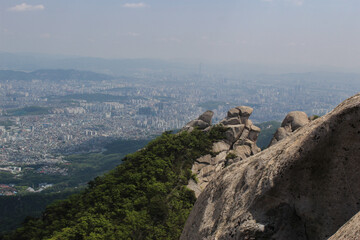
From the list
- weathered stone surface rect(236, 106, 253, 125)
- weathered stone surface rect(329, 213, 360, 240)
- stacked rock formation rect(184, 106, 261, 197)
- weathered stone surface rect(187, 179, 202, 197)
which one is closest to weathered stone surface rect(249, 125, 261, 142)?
stacked rock formation rect(184, 106, 261, 197)

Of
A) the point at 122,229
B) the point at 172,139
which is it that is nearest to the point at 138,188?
the point at 122,229

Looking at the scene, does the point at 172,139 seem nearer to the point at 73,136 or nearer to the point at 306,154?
the point at 306,154

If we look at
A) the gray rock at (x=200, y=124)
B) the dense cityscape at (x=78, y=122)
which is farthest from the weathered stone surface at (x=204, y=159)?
the dense cityscape at (x=78, y=122)

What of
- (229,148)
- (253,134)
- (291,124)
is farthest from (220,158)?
(291,124)

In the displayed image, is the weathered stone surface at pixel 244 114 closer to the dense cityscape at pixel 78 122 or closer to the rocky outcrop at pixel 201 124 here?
the rocky outcrop at pixel 201 124

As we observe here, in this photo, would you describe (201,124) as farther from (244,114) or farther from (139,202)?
(139,202)

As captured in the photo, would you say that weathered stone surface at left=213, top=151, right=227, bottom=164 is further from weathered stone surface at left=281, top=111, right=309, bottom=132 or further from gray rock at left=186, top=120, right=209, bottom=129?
gray rock at left=186, top=120, right=209, bottom=129

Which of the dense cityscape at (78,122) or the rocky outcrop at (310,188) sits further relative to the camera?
the dense cityscape at (78,122)
